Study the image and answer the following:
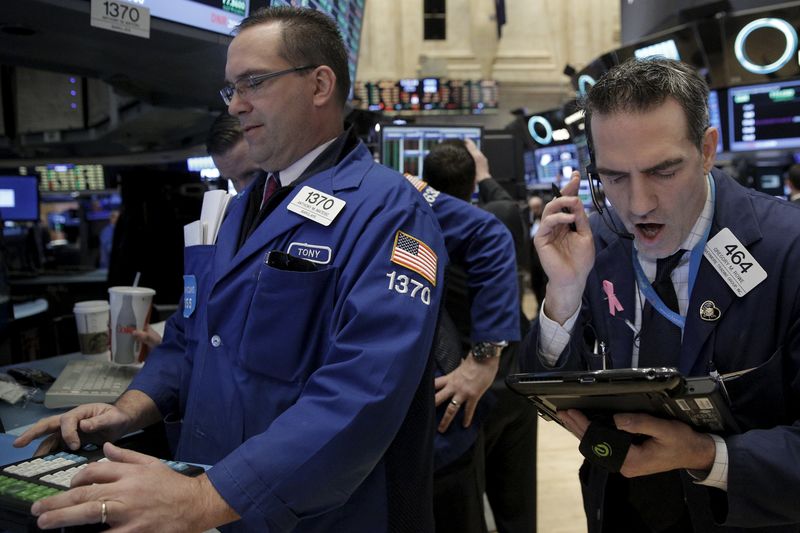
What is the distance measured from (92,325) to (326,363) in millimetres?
1668

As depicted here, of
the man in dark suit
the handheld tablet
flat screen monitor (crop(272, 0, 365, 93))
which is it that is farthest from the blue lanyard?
flat screen monitor (crop(272, 0, 365, 93))

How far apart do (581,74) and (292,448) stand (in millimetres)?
6237

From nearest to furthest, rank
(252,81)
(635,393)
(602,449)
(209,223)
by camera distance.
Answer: (635,393)
(602,449)
(252,81)
(209,223)

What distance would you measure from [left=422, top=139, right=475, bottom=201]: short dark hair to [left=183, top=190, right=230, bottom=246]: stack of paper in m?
1.28

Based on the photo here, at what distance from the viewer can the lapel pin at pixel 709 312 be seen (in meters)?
1.37

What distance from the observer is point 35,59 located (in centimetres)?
243

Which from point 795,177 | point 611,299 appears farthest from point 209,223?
point 795,177

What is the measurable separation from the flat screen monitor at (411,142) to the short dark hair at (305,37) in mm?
2039

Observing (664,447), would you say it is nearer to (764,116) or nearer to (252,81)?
(252,81)

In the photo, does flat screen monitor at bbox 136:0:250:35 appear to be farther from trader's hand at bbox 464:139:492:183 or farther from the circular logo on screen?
the circular logo on screen

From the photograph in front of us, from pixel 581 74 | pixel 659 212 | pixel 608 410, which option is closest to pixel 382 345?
pixel 608 410

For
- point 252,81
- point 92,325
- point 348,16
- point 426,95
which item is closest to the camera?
point 252,81

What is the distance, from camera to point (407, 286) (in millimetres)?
1336

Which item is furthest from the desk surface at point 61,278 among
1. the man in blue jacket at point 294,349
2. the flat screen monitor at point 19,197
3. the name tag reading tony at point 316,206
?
the name tag reading tony at point 316,206
